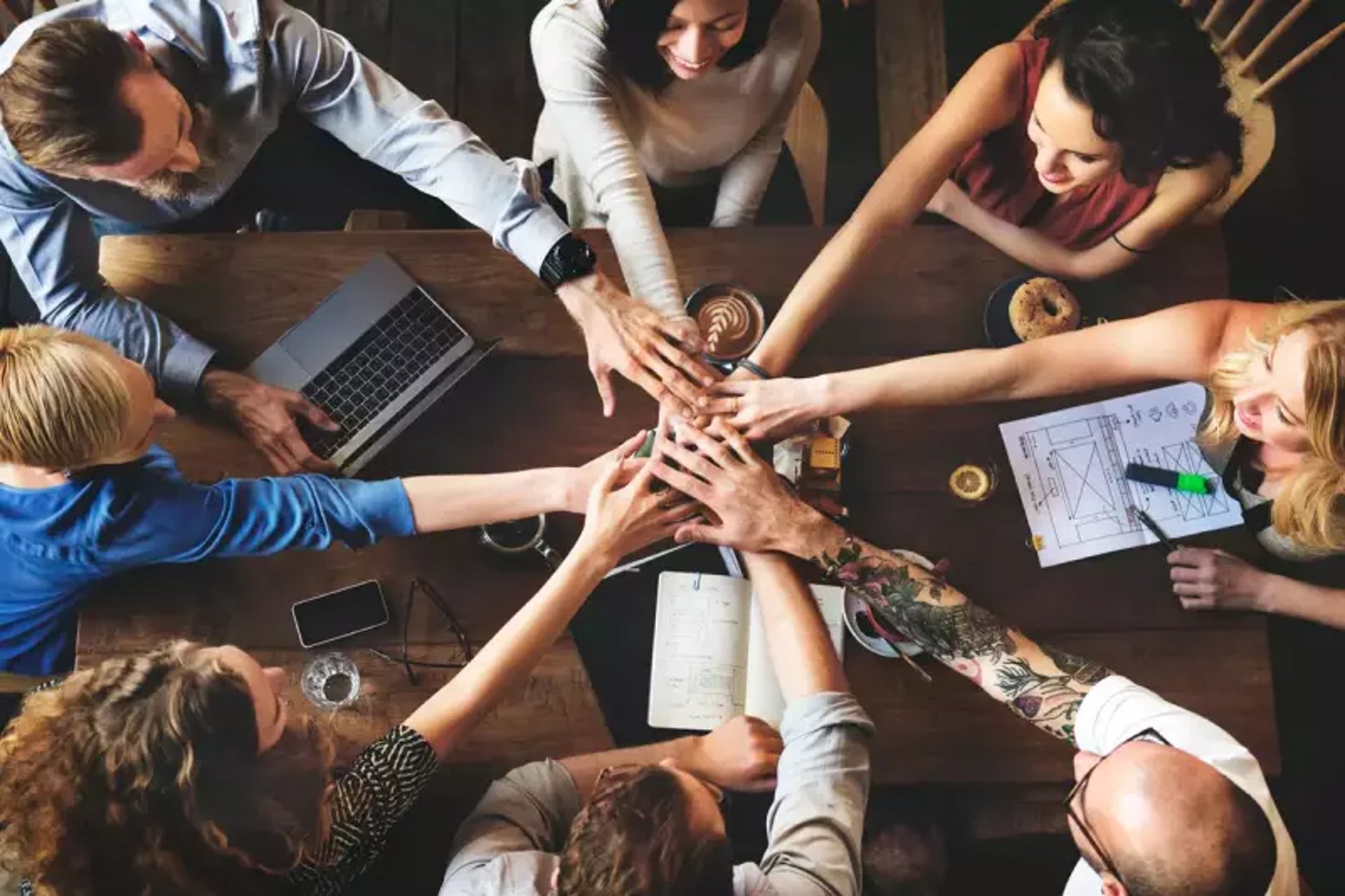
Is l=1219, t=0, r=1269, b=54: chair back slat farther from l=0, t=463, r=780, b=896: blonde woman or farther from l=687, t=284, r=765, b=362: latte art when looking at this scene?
l=0, t=463, r=780, b=896: blonde woman

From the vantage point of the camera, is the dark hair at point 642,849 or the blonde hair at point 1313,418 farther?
the blonde hair at point 1313,418

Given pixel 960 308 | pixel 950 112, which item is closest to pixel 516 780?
pixel 960 308

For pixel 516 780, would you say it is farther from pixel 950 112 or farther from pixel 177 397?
pixel 950 112

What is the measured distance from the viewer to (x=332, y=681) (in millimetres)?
1491

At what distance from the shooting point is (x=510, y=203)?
1.63m

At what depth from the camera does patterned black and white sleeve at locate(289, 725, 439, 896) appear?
1357mm

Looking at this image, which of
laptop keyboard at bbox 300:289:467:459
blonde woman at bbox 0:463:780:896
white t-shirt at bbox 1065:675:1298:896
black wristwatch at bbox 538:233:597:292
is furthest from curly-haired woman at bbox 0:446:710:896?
white t-shirt at bbox 1065:675:1298:896

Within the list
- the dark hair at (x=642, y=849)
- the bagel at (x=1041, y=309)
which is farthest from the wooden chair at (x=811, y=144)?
the dark hair at (x=642, y=849)

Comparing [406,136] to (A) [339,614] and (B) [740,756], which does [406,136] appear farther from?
(B) [740,756]

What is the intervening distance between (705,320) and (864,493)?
0.39 meters

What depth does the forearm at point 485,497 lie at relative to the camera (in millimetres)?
1513

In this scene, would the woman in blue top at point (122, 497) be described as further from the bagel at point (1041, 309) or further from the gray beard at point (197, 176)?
the bagel at point (1041, 309)

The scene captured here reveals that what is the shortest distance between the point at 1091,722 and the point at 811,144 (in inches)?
50.0

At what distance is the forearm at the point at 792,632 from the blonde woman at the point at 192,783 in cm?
45
